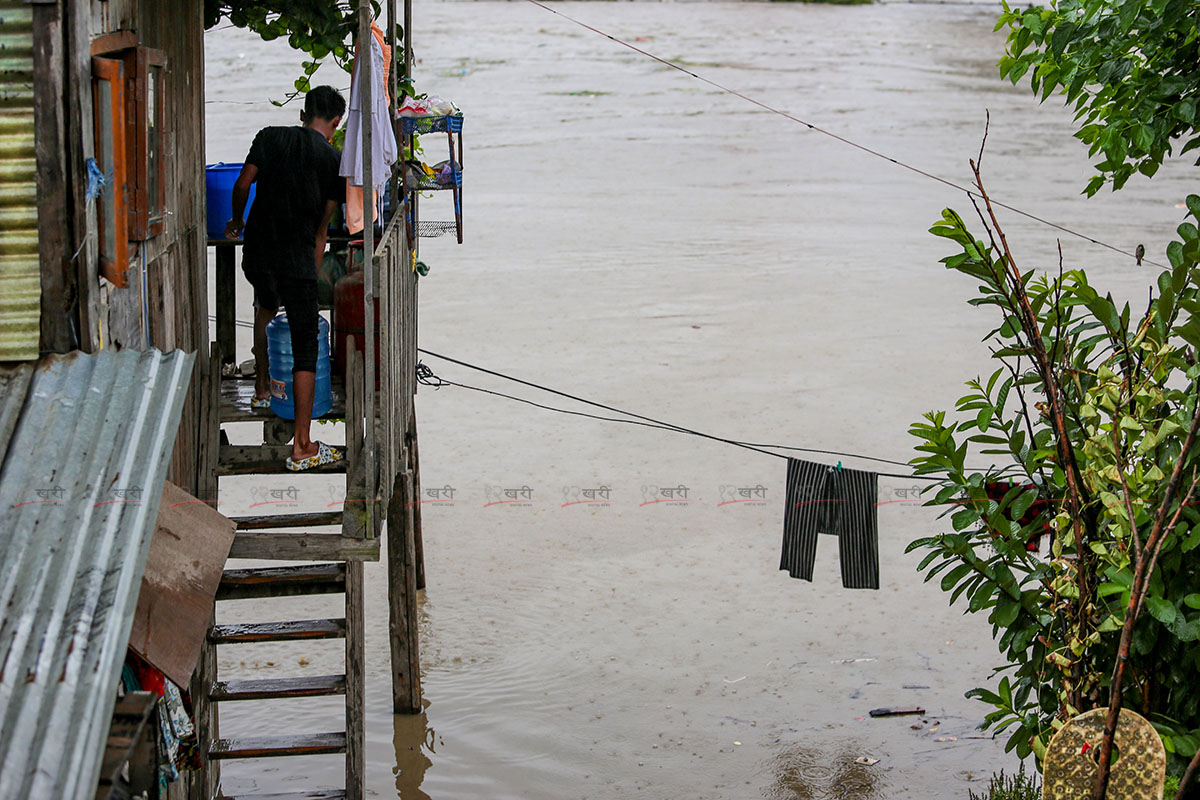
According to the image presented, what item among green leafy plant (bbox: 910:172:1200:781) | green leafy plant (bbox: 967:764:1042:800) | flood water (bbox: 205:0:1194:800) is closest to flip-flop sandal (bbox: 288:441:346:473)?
flood water (bbox: 205:0:1194:800)

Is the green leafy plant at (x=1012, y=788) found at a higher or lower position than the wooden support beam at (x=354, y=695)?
lower

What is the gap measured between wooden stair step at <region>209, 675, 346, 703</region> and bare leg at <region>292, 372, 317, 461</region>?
1165 mm

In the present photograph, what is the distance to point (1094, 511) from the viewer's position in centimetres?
498

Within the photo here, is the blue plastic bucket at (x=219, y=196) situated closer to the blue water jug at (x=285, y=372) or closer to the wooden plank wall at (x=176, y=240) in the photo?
the wooden plank wall at (x=176, y=240)

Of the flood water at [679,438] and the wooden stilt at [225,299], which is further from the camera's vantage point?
the flood water at [679,438]

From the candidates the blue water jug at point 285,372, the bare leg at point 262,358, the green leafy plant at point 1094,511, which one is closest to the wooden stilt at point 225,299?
the bare leg at point 262,358

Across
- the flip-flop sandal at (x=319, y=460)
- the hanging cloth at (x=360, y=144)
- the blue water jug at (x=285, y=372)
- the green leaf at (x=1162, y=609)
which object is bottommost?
the green leaf at (x=1162, y=609)

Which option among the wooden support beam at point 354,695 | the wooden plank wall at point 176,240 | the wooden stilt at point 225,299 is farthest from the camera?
the wooden stilt at point 225,299

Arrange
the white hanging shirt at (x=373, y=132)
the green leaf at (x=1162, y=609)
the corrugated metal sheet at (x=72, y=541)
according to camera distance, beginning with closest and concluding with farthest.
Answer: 1. the corrugated metal sheet at (x=72, y=541)
2. the green leaf at (x=1162, y=609)
3. the white hanging shirt at (x=373, y=132)

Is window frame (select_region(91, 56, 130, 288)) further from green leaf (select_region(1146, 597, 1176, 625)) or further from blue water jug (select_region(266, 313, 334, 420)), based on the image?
green leaf (select_region(1146, 597, 1176, 625))

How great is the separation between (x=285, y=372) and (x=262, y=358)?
0.22m

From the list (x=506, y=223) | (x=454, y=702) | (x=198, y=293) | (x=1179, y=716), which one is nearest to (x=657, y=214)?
(x=506, y=223)

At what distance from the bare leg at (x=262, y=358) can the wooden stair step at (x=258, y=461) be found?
0.99 ft

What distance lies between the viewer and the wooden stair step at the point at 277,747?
243 inches
